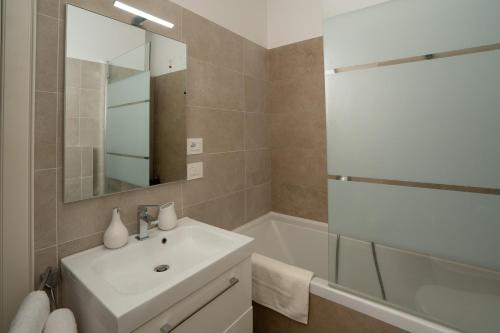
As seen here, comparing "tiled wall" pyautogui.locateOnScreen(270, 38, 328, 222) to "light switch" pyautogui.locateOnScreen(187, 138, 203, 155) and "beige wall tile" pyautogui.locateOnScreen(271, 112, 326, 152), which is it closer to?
"beige wall tile" pyautogui.locateOnScreen(271, 112, 326, 152)

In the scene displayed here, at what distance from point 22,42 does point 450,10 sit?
1689mm

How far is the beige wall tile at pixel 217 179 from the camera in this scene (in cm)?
149

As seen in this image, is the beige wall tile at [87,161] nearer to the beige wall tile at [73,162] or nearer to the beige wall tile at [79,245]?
the beige wall tile at [73,162]

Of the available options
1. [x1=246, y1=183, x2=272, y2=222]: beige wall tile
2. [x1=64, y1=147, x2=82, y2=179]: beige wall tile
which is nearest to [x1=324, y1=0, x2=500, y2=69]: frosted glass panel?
[x1=246, y1=183, x2=272, y2=222]: beige wall tile

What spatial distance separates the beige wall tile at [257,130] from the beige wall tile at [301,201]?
42 centimetres

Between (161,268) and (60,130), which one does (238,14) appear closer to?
(60,130)

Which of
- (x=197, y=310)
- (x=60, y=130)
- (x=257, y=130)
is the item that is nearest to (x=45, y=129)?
(x=60, y=130)

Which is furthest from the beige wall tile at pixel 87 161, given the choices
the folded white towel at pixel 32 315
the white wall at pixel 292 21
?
the white wall at pixel 292 21

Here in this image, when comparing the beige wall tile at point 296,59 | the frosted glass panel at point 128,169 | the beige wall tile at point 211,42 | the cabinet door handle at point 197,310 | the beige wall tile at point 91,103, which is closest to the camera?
the cabinet door handle at point 197,310

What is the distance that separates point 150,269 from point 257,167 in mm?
1208

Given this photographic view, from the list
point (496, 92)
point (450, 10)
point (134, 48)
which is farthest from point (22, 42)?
point (496, 92)

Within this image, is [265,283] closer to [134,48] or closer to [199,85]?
[199,85]

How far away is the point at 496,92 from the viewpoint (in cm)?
94

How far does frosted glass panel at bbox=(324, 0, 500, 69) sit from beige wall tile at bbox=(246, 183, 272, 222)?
112 cm
